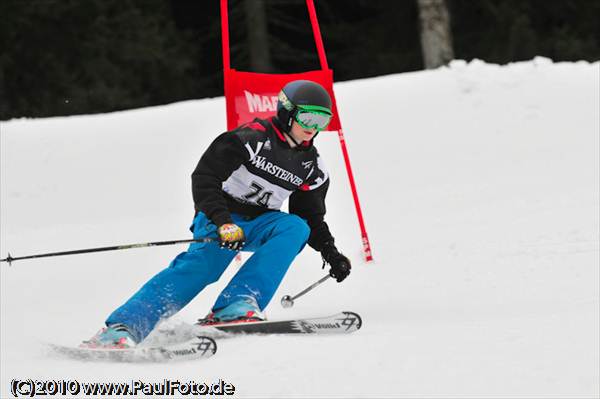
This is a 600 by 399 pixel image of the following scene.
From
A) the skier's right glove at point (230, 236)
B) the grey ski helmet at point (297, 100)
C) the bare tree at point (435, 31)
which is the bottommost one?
the skier's right glove at point (230, 236)

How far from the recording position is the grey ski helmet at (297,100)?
170 inches

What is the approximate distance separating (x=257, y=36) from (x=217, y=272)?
13.6 m

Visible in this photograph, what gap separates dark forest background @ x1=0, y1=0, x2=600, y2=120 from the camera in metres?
15.1

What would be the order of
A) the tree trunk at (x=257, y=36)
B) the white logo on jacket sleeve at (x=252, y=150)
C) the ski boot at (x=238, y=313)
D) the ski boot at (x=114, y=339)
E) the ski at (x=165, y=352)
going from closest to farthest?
the ski at (x=165, y=352)
the ski boot at (x=114, y=339)
the ski boot at (x=238, y=313)
the white logo on jacket sleeve at (x=252, y=150)
the tree trunk at (x=257, y=36)

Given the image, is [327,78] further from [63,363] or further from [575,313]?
[63,363]

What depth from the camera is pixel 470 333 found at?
3.77 metres

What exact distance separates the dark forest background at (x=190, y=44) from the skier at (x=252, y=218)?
9.14 meters

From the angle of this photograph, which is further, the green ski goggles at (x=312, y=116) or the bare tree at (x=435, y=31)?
the bare tree at (x=435, y=31)

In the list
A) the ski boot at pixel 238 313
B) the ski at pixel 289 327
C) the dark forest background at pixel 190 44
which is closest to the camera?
the ski at pixel 289 327

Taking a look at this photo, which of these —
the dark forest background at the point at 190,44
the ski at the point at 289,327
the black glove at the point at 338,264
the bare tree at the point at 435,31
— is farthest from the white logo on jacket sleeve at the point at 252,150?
the dark forest background at the point at 190,44

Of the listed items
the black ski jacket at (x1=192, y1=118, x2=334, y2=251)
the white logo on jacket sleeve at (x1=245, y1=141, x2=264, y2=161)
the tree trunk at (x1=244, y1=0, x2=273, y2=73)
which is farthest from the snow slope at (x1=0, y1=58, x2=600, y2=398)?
the tree trunk at (x1=244, y1=0, x2=273, y2=73)

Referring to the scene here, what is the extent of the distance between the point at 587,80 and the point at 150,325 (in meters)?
6.36

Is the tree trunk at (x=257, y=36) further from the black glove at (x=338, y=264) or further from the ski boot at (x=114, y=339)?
the ski boot at (x=114, y=339)

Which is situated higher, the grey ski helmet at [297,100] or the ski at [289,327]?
the grey ski helmet at [297,100]
